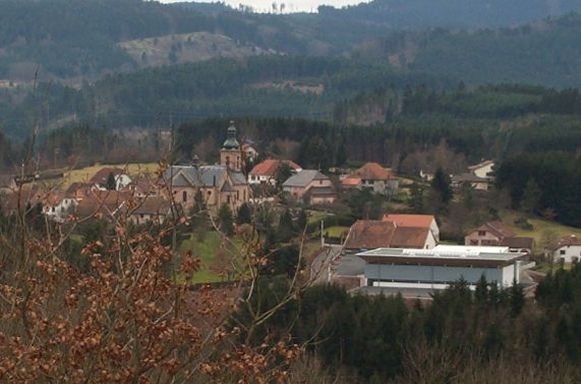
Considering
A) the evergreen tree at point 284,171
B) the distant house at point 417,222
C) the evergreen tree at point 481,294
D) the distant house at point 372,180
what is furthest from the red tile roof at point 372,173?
the evergreen tree at point 481,294

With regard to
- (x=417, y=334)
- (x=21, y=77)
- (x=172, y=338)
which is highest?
(x=172, y=338)

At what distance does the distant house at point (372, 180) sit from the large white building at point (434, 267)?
15.2 m

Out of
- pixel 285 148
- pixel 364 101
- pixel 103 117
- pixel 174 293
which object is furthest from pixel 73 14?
pixel 174 293

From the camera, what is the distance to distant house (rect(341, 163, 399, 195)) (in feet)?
166

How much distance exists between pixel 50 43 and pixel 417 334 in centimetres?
16206

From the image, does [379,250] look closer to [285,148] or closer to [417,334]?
[417,334]

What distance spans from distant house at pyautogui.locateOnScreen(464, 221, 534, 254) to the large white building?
477 cm

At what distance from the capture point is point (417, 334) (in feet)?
77.4

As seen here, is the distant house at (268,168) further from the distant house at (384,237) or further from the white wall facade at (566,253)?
the white wall facade at (566,253)

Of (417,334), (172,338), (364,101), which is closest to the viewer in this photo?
(172,338)

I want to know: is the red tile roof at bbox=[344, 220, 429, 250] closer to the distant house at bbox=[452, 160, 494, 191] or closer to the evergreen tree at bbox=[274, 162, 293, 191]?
the evergreen tree at bbox=[274, 162, 293, 191]

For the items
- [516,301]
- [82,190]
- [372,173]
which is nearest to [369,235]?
[516,301]

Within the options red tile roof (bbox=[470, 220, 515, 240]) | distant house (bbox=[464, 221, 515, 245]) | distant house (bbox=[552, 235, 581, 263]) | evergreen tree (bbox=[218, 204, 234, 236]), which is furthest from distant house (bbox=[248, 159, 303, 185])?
evergreen tree (bbox=[218, 204, 234, 236])

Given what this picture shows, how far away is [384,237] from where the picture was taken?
38875 mm
